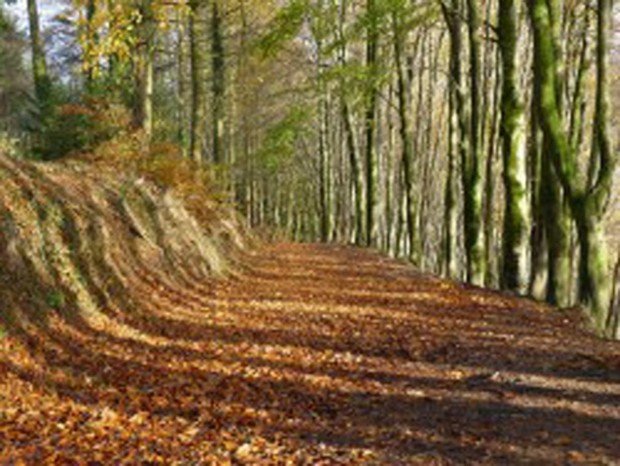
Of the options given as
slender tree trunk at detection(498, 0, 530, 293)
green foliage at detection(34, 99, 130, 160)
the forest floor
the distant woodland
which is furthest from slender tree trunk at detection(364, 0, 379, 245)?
the forest floor

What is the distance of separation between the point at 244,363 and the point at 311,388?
Answer: 112 cm

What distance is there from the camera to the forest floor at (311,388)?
4895mm

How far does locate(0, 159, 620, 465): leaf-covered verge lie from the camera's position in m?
4.99

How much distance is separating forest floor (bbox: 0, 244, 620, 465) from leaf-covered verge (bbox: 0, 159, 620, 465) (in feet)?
0.08

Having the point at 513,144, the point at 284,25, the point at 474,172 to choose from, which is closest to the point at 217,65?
the point at 284,25

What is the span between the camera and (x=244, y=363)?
24.5ft

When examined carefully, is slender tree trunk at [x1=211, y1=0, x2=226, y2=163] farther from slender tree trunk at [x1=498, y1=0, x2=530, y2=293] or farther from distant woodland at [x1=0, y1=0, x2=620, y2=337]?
slender tree trunk at [x1=498, y1=0, x2=530, y2=293]

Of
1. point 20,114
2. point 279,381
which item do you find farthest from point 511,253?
point 20,114

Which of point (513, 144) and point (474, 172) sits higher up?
point (513, 144)

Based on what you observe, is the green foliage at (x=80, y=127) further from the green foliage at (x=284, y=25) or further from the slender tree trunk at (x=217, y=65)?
the green foliage at (x=284, y=25)

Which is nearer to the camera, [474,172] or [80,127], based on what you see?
[474,172]

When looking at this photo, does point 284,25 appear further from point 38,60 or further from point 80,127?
point 38,60

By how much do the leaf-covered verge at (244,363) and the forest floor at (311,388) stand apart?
0.08ft

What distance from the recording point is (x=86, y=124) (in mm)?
15695
